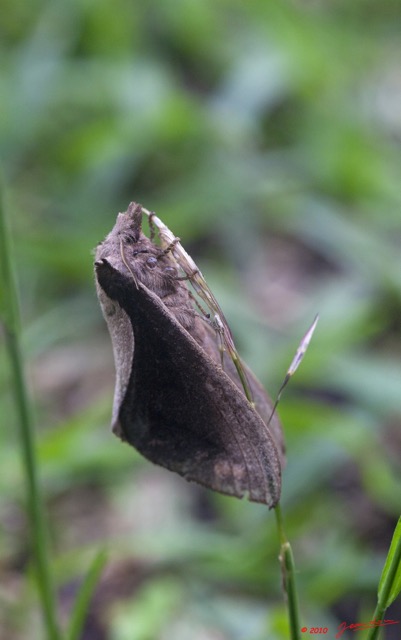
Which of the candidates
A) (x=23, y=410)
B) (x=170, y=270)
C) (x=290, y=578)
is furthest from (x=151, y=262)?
(x=290, y=578)

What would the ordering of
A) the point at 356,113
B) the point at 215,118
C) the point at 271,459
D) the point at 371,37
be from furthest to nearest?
the point at 371,37, the point at 356,113, the point at 215,118, the point at 271,459

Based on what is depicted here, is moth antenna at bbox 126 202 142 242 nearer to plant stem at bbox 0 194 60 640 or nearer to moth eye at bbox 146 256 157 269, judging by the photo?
moth eye at bbox 146 256 157 269

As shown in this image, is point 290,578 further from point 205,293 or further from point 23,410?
point 23,410

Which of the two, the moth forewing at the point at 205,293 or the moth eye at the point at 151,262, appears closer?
the moth forewing at the point at 205,293

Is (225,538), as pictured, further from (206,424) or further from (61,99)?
(61,99)

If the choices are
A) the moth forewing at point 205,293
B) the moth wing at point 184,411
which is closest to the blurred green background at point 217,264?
the moth wing at point 184,411

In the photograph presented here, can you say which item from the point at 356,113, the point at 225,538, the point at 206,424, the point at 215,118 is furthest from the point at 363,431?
the point at 356,113

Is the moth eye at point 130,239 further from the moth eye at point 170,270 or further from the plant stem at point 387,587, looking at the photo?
the plant stem at point 387,587
